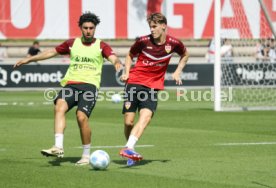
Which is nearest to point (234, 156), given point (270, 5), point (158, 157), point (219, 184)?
point (158, 157)

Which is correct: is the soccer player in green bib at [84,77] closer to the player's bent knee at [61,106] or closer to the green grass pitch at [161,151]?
the player's bent knee at [61,106]

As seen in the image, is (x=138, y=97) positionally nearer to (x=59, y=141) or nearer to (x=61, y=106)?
(x=61, y=106)

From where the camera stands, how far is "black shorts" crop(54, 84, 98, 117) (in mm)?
12102

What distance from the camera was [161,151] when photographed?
542 inches

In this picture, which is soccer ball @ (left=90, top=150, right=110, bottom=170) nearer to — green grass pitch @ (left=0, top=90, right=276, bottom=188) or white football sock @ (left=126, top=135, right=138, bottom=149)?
green grass pitch @ (left=0, top=90, right=276, bottom=188)

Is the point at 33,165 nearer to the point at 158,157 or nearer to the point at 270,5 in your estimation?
the point at 158,157

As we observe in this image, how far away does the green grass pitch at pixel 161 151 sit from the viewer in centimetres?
1029

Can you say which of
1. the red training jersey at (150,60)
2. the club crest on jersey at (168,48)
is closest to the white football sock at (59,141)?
the red training jersey at (150,60)

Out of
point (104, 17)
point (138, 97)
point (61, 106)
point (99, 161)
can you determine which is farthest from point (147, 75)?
point (104, 17)

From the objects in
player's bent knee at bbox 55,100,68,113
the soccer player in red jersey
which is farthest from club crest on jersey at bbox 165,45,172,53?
player's bent knee at bbox 55,100,68,113

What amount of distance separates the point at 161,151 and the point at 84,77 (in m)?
2.29

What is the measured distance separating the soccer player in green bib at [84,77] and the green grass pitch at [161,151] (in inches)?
25.7

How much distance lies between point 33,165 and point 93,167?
1.02 m

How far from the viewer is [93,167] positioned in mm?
11289
